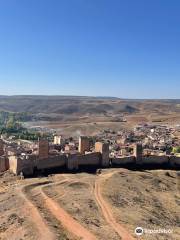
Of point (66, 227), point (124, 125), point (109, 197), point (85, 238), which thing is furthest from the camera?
point (124, 125)

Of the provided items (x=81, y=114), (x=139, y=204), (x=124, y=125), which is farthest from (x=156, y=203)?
(x=81, y=114)

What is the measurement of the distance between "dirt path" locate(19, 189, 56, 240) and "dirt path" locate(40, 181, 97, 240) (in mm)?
915

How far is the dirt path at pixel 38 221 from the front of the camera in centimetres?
1673

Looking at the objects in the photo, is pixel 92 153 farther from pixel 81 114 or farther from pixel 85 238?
pixel 81 114

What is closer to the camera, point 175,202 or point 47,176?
point 175,202

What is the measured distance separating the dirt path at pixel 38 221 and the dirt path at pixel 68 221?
3.00 feet

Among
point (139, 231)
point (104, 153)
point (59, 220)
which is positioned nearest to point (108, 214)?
point (139, 231)

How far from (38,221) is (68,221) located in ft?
4.81

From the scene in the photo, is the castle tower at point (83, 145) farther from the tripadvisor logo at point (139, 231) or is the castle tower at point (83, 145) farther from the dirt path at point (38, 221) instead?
the tripadvisor logo at point (139, 231)

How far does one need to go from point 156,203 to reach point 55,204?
7448mm

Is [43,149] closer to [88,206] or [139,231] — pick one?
[88,206]

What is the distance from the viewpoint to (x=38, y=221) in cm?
1855

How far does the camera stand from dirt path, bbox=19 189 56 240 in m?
16.7

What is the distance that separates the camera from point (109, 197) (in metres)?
25.3
